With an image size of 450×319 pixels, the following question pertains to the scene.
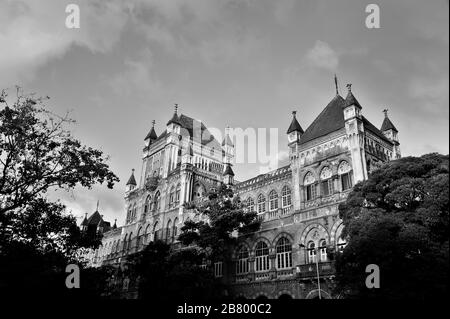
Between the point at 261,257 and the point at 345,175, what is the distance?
1046cm

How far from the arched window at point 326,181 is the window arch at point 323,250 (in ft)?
13.3

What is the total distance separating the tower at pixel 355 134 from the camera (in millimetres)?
29388

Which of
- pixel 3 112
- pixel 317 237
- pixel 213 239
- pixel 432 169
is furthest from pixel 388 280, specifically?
pixel 3 112

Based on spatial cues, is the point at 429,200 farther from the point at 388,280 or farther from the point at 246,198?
the point at 246,198

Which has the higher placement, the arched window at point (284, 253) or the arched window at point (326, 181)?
the arched window at point (326, 181)

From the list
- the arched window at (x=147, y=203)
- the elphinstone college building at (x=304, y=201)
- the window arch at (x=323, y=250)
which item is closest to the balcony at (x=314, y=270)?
the elphinstone college building at (x=304, y=201)

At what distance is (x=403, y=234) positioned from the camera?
60.6ft

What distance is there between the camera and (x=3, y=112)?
53.2ft

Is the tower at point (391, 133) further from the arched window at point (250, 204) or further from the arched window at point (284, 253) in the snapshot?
the arched window at point (250, 204)

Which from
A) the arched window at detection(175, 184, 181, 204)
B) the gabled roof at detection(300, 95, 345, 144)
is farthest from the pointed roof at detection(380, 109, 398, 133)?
the arched window at detection(175, 184, 181, 204)

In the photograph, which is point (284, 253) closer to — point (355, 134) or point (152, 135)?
point (355, 134)

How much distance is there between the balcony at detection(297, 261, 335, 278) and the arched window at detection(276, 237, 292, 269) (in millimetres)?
2135

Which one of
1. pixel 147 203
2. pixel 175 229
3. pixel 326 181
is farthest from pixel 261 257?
pixel 147 203
